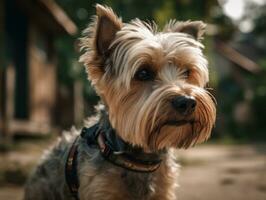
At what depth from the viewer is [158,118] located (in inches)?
207

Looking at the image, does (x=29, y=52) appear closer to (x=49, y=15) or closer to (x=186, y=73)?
(x=49, y=15)

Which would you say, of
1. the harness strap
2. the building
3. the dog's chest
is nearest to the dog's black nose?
the dog's chest

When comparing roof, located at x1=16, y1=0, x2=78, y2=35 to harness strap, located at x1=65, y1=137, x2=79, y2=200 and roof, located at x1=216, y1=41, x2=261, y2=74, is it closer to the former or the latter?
harness strap, located at x1=65, y1=137, x2=79, y2=200

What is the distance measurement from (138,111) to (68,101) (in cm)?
2132

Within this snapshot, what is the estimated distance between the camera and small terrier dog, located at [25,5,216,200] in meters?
5.31

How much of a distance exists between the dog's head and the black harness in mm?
131

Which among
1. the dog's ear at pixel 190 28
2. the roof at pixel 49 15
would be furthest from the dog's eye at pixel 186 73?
the roof at pixel 49 15

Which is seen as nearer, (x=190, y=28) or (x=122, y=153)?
(x=122, y=153)

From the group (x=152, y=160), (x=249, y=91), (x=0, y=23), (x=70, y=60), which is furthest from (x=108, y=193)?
(x=249, y=91)

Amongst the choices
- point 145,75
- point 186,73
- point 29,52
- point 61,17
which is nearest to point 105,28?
point 145,75

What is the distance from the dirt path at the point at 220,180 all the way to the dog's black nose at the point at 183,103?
366cm

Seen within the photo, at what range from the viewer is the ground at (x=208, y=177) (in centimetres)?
898

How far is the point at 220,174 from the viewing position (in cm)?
1181

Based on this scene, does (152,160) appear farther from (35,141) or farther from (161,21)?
(35,141)
